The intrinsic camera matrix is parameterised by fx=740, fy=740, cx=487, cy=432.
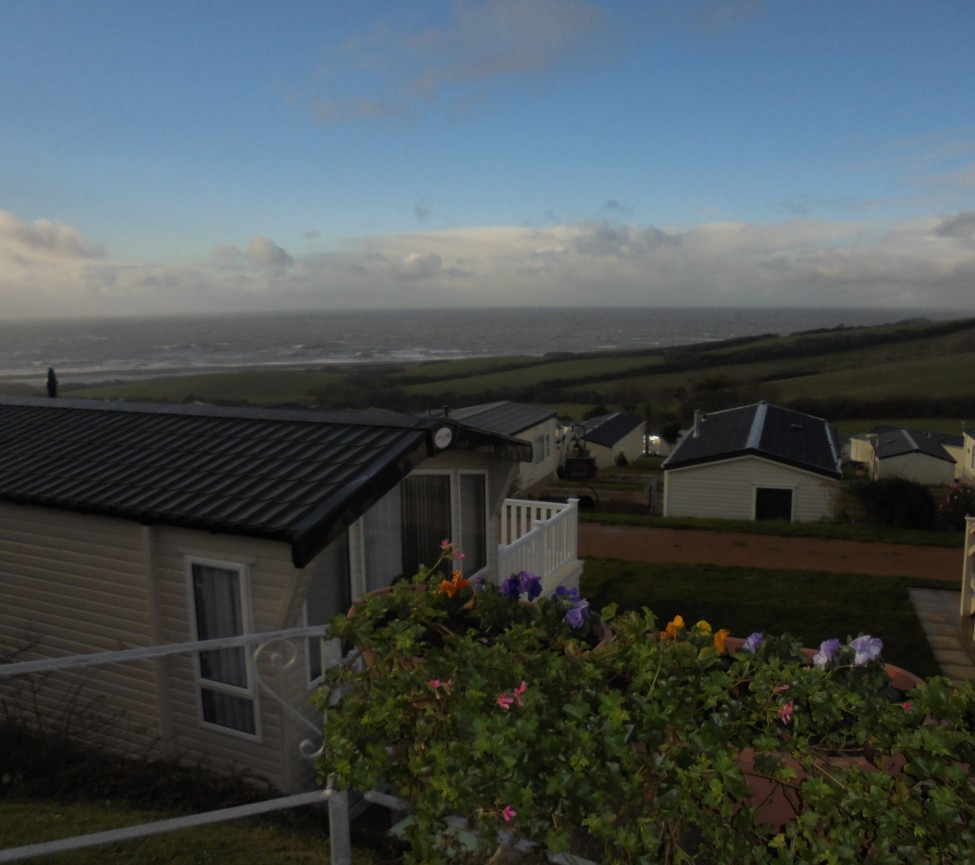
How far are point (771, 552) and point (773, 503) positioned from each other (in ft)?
28.2

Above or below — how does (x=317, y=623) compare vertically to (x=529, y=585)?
below

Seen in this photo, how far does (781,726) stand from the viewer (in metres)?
2.08

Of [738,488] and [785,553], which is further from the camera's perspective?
[738,488]

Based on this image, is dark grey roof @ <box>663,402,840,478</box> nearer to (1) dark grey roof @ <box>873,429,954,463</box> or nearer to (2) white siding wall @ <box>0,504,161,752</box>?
(1) dark grey roof @ <box>873,429,954,463</box>

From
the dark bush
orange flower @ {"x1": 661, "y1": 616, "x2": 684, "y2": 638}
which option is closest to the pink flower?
orange flower @ {"x1": 661, "y1": 616, "x2": 684, "y2": 638}

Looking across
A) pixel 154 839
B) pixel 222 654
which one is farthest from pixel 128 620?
pixel 154 839

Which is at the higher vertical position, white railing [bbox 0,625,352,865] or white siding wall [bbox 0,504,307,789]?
white railing [bbox 0,625,352,865]

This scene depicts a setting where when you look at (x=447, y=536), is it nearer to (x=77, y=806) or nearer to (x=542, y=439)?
(x=77, y=806)

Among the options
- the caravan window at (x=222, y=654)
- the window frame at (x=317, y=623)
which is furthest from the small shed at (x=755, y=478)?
the caravan window at (x=222, y=654)

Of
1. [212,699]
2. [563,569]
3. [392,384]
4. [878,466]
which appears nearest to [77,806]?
[212,699]

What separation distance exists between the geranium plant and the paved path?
9747 millimetres

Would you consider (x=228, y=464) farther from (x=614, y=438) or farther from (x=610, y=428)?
(x=610, y=428)

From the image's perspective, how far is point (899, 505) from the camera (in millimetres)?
17078

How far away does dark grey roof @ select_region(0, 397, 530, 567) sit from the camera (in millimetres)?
5074
